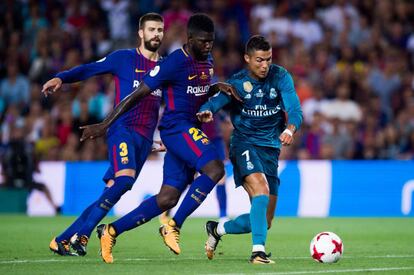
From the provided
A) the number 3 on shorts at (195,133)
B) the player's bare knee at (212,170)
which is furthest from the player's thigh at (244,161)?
the number 3 on shorts at (195,133)

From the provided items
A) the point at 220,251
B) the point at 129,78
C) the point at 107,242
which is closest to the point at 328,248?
the point at 220,251

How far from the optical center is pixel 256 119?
31.8 feet

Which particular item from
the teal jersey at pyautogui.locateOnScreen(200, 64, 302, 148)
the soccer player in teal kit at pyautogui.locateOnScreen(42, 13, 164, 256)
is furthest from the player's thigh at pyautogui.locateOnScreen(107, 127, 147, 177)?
the teal jersey at pyautogui.locateOnScreen(200, 64, 302, 148)

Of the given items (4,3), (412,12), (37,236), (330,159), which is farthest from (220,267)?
(4,3)

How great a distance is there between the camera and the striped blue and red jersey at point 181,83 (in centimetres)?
964

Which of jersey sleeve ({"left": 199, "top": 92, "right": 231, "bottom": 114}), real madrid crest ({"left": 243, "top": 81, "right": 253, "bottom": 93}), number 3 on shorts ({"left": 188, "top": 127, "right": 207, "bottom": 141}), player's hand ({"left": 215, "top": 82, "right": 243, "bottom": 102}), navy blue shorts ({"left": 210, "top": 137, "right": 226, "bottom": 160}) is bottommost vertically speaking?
number 3 on shorts ({"left": 188, "top": 127, "right": 207, "bottom": 141})

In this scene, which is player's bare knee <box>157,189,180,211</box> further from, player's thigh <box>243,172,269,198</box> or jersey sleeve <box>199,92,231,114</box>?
jersey sleeve <box>199,92,231,114</box>

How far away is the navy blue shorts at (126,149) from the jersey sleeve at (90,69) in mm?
659

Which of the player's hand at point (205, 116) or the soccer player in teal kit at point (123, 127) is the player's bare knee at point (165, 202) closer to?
the soccer player in teal kit at point (123, 127)

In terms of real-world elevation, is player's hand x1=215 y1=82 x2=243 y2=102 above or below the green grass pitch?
above

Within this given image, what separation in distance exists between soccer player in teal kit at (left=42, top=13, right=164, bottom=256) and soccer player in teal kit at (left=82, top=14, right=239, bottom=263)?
401 mm

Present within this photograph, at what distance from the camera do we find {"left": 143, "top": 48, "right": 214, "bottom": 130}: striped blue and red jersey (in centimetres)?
964

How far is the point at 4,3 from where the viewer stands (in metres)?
22.6

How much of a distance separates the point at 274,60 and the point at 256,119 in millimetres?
11370
